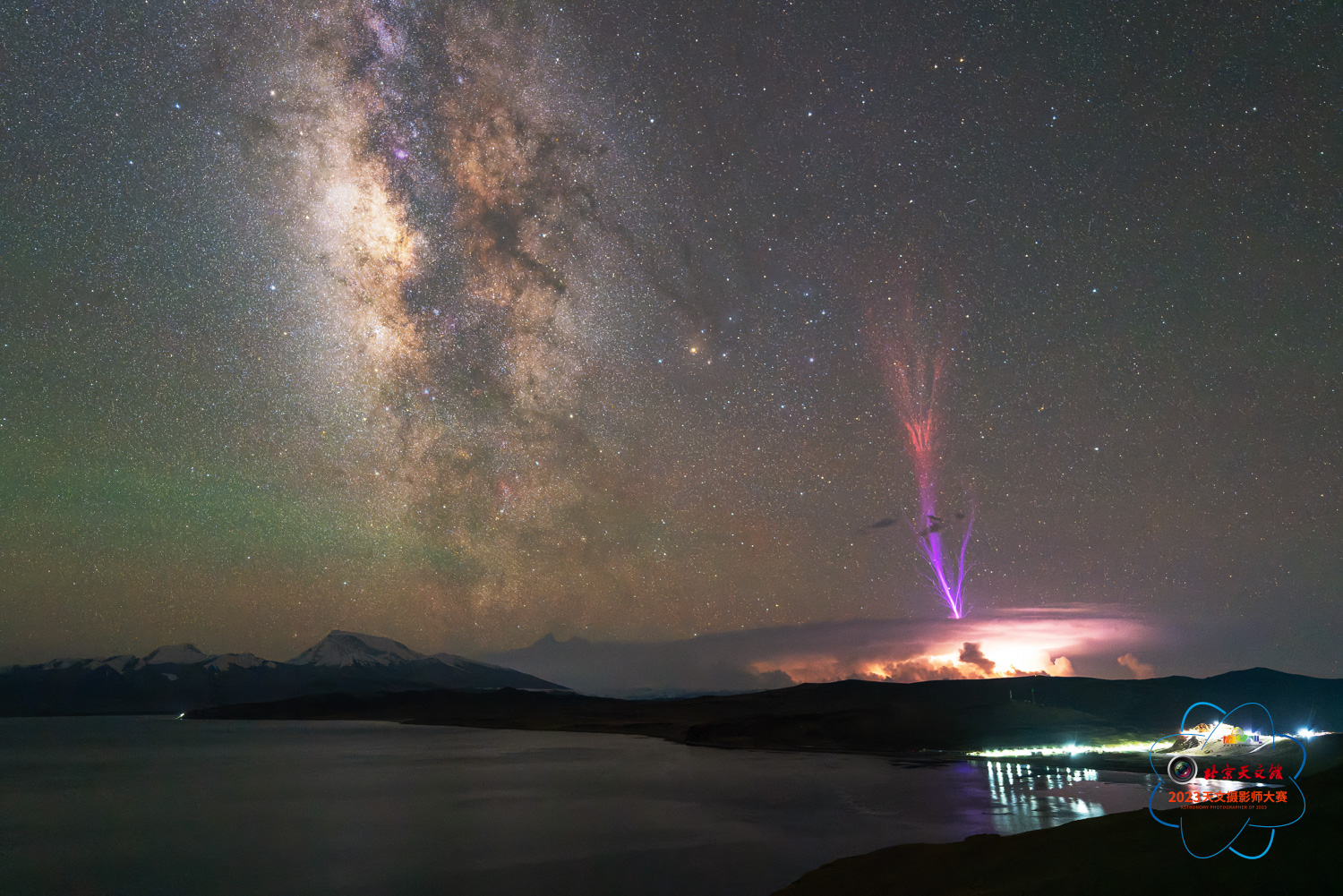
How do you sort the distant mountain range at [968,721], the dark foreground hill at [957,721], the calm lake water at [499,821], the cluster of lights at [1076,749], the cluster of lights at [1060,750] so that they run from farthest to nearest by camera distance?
the dark foreground hill at [957,721] < the distant mountain range at [968,721] < the cluster of lights at [1060,750] < the cluster of lights at [1076,749] < the calm lake water at [499,821]

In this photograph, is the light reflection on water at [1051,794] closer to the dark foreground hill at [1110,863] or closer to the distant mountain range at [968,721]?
the dark foreground hill at [1110,863]

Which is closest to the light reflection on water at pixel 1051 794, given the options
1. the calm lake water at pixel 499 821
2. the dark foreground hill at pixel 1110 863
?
the calm lake water at pixel 499 821

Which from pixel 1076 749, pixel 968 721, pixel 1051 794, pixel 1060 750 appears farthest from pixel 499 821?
pixel 968 721

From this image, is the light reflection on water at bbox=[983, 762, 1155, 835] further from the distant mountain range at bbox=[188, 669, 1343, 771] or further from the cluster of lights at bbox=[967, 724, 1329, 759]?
the cluster of lights at bbox=[967, 724, 1329, 759]

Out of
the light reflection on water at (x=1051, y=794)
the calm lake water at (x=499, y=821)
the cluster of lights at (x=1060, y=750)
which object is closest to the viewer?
the calm lake water at (x=499, y=821)

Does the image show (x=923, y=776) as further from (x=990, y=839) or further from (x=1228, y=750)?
(x=990, y=839)

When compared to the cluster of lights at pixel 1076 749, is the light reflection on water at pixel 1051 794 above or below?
above

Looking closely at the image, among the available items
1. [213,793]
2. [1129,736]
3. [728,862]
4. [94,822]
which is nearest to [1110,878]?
[728,862]
